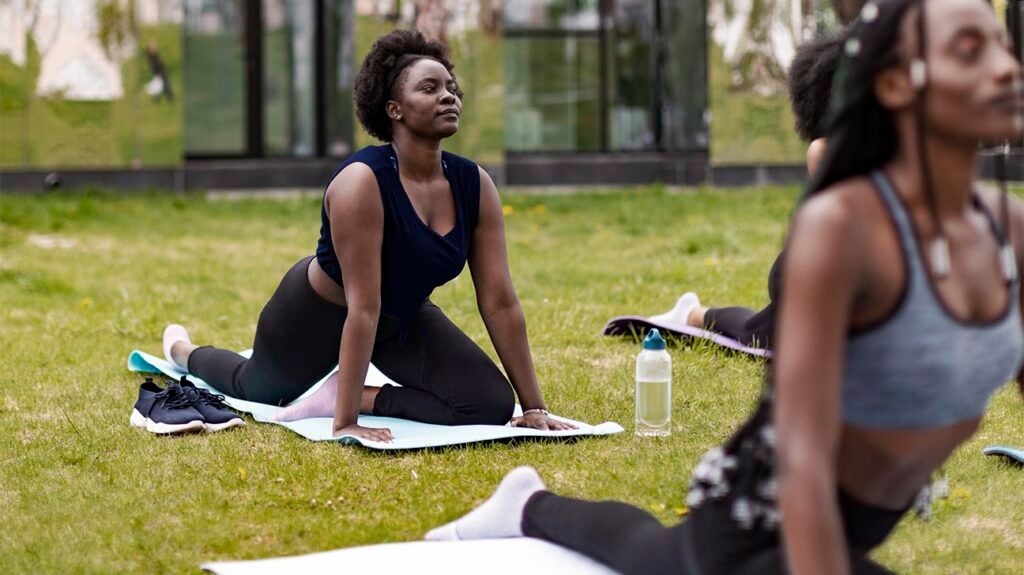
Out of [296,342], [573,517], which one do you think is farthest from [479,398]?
[573,517]

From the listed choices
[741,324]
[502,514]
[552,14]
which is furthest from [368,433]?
[552,14]

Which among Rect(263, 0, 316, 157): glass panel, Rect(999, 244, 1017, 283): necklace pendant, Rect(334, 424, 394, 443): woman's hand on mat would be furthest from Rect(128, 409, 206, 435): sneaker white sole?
Rect(263, 0, 316, 157): glass panel

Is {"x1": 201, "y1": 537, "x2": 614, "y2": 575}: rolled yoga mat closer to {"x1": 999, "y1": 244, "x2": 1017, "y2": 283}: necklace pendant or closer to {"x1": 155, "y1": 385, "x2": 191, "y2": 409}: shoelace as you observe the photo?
{"x1": 999, "y1": 244, "x2": 1017, "y2": 283}: necklace pendant

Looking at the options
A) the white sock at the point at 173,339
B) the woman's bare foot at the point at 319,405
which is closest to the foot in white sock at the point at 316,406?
the woman's bare foot at the point at 319,405

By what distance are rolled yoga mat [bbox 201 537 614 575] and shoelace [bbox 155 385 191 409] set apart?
2.01 m

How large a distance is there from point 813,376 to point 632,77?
18552 mm

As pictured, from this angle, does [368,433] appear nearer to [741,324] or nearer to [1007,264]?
[741,324]

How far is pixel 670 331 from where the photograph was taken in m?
7.55

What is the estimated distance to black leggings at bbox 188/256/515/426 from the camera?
5.71 m

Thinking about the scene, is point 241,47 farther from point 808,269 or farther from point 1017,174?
point 808,269

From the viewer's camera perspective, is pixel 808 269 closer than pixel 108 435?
Yes

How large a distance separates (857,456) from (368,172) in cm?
290

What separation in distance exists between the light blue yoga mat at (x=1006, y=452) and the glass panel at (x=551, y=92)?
51.1 feet

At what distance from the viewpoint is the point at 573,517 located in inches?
146
